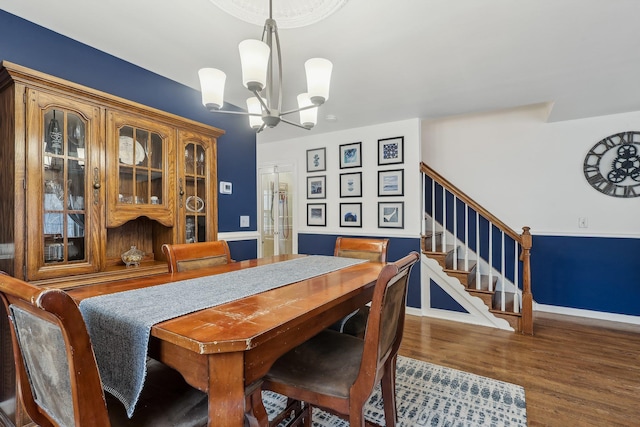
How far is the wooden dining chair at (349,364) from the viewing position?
1.03 m

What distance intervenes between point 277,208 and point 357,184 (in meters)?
1.49

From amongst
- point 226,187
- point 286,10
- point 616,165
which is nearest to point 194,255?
point 226,187

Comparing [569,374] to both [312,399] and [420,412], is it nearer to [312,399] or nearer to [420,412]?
[420,412]

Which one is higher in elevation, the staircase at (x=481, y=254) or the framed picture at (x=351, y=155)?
the framed picture at (x=351, y=155)

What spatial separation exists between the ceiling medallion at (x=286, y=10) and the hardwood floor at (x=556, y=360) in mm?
2551

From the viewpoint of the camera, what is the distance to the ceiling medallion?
64.5 inches

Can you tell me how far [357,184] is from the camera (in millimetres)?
4082

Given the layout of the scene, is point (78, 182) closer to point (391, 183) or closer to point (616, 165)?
point (391, 183)

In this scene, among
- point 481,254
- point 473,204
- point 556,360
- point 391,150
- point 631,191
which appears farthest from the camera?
point 481,254

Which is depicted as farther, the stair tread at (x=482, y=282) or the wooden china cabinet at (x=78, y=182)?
the stair tread at (x=482, y=282)

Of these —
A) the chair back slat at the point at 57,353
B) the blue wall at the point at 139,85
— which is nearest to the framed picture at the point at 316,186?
the blue wall at the point at 139,85

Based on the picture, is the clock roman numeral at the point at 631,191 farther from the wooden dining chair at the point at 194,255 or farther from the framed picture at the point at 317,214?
the wooden dining chair at the point at 194,255

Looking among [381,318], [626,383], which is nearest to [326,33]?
[381,318]

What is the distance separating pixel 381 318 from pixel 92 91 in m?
2.04
